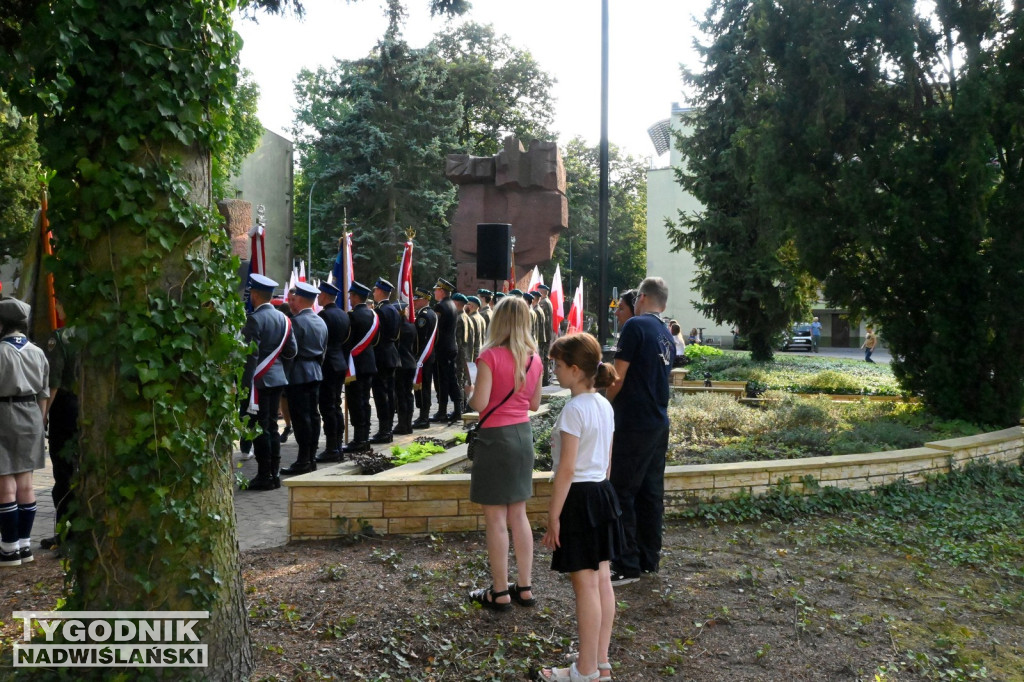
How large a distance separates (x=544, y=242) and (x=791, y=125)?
10.3m

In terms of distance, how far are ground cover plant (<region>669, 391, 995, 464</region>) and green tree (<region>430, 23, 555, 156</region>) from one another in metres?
34.6

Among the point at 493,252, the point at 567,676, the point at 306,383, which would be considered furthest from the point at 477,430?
the point at 493,252

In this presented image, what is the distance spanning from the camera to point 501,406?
15.5 feet

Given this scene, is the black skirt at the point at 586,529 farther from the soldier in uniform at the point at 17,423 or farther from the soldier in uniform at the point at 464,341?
the soldier in uniform at the point at 464,341

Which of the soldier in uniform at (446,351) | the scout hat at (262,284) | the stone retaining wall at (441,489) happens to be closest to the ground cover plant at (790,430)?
the stone retaining wall at (441,489)

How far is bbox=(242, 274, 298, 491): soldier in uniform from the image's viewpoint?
798 centimetres

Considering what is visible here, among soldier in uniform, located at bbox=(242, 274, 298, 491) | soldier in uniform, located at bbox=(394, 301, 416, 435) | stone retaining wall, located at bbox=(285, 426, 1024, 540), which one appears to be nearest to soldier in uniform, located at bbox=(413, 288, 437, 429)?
soldier in uniform, located at bbox=(394, 301, 416, 435)

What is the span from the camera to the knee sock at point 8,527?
5.61m

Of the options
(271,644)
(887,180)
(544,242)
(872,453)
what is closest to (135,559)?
(271,644)

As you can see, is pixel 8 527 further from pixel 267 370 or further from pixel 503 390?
pixel 503 390

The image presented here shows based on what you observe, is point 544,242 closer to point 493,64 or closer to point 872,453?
point 872,453

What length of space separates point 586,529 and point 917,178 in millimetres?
8953

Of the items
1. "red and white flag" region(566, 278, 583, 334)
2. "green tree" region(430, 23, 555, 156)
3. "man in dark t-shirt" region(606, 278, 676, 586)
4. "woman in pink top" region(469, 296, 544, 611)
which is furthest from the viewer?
"green tree" region(430, 23, 555, 156)

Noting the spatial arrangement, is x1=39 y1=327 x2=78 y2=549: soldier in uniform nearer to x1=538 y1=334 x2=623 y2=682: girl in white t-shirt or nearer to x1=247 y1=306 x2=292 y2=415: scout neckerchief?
x1=247 y1=306 x2=292 y2=415: scout neckerchief
